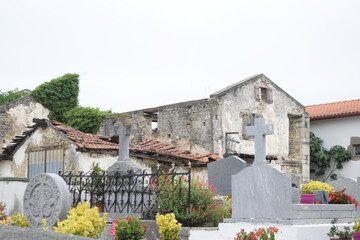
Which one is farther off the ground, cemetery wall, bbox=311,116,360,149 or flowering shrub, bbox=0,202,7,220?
cemetery wall, bbox=311,116,360,149

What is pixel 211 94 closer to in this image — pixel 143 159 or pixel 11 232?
pixel 143 159

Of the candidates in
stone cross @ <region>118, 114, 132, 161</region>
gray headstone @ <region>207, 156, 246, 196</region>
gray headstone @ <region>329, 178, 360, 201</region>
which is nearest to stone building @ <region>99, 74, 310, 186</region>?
gray headstone @ <region>207, 156, 246, 196</region>

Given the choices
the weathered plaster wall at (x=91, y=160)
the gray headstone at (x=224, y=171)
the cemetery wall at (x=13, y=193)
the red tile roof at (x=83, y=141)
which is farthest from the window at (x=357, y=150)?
the cemetery wall at (x=13, y=193)

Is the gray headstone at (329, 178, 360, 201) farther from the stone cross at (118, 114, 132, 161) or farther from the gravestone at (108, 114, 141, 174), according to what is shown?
the stone cross at (118, 114, 132, 161)

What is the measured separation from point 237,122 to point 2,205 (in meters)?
12.3

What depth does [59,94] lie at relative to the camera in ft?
88.0

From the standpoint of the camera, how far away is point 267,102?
2473 centimetres

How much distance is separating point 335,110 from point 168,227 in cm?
2030

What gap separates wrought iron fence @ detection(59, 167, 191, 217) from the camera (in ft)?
36.9

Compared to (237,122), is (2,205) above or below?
below

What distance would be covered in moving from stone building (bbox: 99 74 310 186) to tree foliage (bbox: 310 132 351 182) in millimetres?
1764

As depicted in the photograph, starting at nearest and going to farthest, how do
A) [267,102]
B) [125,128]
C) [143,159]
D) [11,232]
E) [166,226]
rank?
1. [11,232]
2. [166,226]
3. [125,128]
4. [143,159]
5. [267,102]

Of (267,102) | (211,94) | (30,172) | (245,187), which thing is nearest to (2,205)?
(30,172)

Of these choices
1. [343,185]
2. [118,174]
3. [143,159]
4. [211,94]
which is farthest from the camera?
[211,94]
